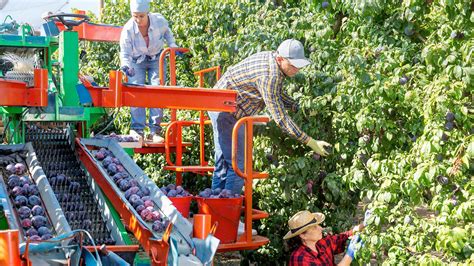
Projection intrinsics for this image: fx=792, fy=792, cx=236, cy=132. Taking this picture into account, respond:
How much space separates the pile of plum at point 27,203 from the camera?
5.72 metres

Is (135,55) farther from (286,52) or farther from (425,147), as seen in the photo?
(425,147)

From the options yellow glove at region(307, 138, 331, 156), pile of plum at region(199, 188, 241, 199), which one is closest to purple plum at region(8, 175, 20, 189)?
pile of plum at region(199, 188, 241, 199)

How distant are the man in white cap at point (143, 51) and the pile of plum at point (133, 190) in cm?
157

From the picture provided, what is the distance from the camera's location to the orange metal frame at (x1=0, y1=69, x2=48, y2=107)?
6344 millimetres

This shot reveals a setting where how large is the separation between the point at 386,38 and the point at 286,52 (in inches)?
37.4

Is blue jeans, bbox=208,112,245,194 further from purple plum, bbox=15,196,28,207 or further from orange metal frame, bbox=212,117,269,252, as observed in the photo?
purple plum, bbox=15,196,28,207

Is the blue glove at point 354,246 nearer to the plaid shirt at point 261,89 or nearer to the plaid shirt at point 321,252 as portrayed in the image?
the plaid shirt at point 321,252

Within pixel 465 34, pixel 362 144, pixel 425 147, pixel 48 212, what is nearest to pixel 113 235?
pixel 48 212

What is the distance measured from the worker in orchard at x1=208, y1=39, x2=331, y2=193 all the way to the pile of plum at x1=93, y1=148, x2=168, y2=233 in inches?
43.6

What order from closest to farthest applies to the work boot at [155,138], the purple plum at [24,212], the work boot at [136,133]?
the purple plum at [24,212] < the work boot at [136,133] < the work boot at [155,138]

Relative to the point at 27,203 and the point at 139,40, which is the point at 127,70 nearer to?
the point at 139,40

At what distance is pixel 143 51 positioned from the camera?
9055 millimetres

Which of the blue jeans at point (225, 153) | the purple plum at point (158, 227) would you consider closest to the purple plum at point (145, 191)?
the purple plum at point (158, 227)

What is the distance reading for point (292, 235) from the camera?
263 inches
